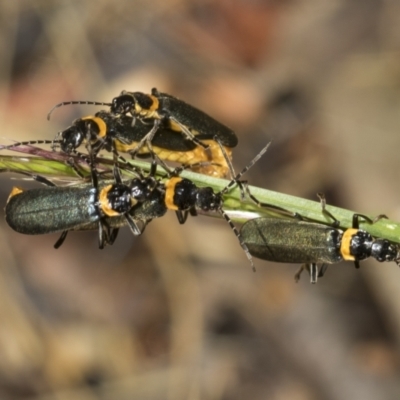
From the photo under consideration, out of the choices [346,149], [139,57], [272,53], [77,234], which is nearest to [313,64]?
[272,53]

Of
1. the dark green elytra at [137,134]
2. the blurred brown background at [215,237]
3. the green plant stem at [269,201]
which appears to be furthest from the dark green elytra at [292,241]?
the blurred brown background at [215,237]

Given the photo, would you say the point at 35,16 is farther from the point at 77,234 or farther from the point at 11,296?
the point at 11,296

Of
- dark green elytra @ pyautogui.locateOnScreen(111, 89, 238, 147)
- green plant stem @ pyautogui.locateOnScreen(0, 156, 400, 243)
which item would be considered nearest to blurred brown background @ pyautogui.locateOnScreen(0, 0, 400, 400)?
dark green elytra @ pyautogui.locateOnScreen(111, 89, 238, 147)

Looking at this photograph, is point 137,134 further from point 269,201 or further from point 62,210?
point 269,201

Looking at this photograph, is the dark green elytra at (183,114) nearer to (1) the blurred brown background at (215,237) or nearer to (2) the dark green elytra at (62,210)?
(2) the dark green elytra at (62,210)

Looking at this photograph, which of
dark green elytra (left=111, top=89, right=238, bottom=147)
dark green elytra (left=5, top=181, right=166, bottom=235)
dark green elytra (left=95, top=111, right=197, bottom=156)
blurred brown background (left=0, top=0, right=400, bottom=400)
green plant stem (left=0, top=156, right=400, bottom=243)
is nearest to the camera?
green plant stem (left=0, top=156, right=400, bottom=243)

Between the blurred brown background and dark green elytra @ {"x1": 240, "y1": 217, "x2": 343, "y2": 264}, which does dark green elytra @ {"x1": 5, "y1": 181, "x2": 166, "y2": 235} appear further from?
the blurred brown background
